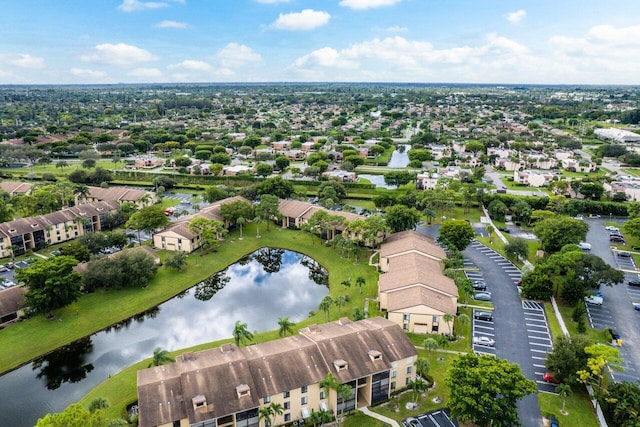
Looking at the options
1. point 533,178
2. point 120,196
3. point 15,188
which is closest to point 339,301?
point 120,196

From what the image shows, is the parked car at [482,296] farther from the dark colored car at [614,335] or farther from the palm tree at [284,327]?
the palm tree at [284,327]

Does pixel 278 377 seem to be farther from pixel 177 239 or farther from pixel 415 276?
pixel 177 239

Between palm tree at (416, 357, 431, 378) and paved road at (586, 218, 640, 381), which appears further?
paved road at (586, 218, 640, 381)

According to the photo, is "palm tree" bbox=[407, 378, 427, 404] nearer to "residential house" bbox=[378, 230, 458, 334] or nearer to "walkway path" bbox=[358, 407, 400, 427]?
"walkway path" bbox=[358, 407, 400, 427]

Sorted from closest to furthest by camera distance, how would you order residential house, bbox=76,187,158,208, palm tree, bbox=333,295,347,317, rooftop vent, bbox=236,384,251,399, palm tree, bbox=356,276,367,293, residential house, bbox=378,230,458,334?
1. rooftop vent, bbox=236,384,251,399
2. residential house, bbox=378,230,458,334
3. palm tree, bbox=333,295,347,317
4. palm tree, bbox=356,276,367,293
5. residential house, bbox=76,187,158,208

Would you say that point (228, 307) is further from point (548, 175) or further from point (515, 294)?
point (548, 175)

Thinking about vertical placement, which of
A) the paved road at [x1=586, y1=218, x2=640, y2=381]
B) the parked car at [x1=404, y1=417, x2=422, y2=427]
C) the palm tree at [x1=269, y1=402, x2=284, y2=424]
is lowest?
the parked car at [x1=404, y1=417, x2=422, y2=427]

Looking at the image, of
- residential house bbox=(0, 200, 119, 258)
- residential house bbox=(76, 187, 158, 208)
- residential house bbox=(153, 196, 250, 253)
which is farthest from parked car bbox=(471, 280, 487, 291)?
residential house bbox=(76, 187, 158, 208)
